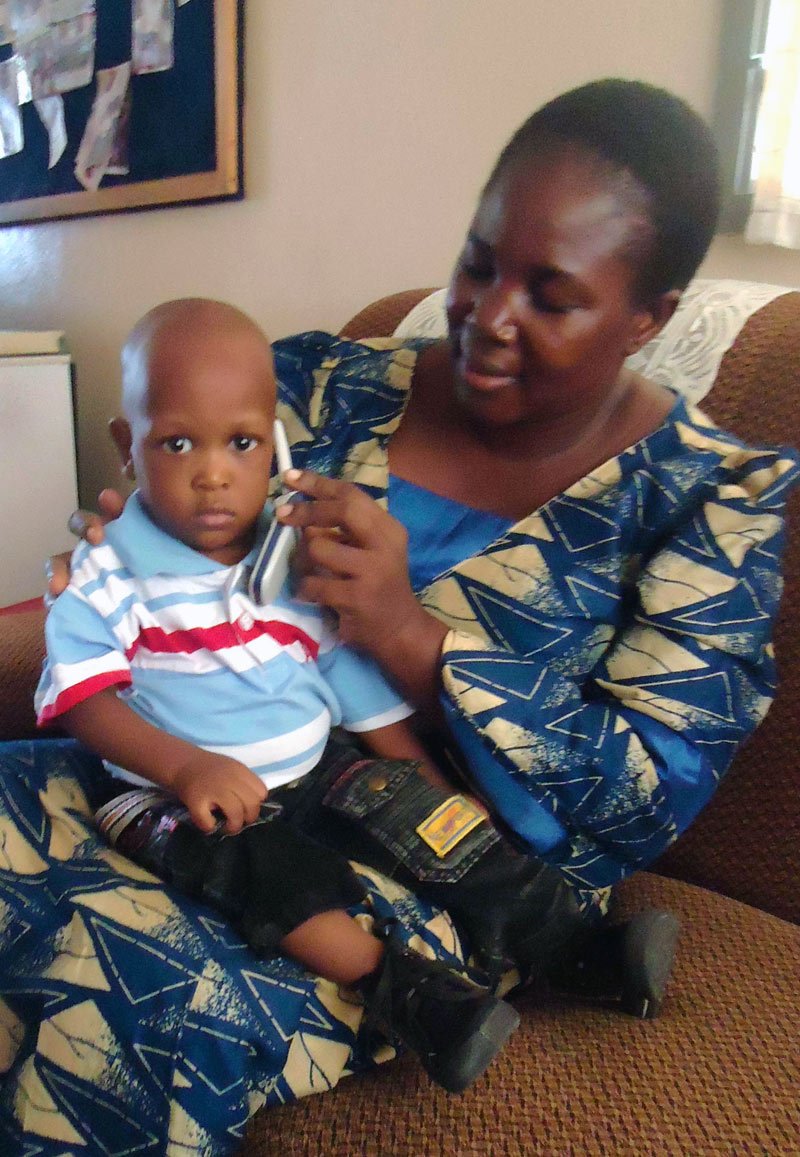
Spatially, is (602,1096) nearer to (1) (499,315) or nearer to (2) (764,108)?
(1) (499,315)

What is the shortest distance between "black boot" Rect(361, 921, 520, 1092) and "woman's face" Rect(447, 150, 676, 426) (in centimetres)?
49

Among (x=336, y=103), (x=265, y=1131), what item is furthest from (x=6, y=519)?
(x=265, y=1131)

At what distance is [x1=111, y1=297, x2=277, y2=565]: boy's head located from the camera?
717 mm

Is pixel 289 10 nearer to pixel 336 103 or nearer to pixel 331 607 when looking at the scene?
pixel 336 103

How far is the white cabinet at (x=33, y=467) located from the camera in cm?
204

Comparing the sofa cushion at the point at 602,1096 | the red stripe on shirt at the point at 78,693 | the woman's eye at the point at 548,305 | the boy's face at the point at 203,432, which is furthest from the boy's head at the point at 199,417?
the sofa cushion at the point at 602,1096

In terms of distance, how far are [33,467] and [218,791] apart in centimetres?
168

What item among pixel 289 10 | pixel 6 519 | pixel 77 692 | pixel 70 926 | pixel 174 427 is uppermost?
pixel 289 10

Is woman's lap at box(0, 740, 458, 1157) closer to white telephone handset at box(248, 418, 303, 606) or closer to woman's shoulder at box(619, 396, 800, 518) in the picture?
white telephone handset at box(248, 418, 303, 606)

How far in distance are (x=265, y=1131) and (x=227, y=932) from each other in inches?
5.6

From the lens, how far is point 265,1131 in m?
0.62

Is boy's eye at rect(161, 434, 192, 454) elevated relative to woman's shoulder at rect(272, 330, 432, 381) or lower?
lower

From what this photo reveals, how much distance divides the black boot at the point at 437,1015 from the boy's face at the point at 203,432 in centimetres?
39

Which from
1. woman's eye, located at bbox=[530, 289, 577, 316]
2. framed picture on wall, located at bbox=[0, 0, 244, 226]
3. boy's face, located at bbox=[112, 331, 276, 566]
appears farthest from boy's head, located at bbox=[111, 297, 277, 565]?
framed picture on wall, located at bbox=[0, 0, 244, 226]
